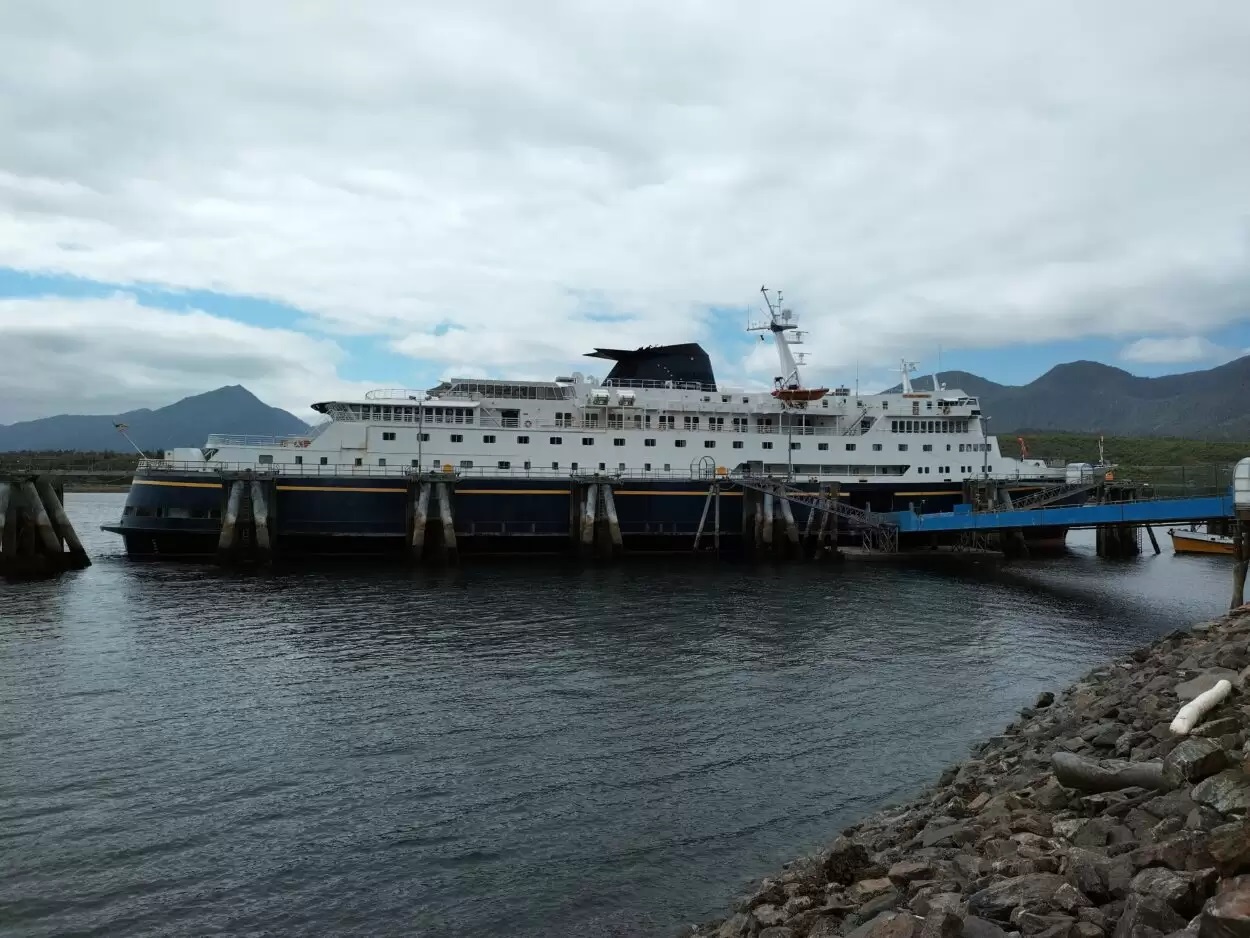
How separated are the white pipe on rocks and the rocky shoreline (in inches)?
3.1

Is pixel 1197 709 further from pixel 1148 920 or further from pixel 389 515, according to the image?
pixel 389 515

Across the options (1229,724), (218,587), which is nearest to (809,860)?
(1229,724)

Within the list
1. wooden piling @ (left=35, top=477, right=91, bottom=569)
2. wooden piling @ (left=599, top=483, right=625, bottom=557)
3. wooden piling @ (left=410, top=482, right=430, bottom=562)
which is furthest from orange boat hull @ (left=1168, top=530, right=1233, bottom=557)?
wooden piling @ (left=35, top=477, right=91, bottom=569)

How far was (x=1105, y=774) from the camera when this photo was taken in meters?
7.60

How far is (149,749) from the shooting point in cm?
1306

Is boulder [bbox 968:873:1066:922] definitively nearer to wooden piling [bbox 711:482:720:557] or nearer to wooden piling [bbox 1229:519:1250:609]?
wooden piling [bbox 1229:519:1250:609]

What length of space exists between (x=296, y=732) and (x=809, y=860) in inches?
360

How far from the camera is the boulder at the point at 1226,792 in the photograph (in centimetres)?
587

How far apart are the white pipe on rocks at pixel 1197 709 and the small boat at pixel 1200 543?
44.9m

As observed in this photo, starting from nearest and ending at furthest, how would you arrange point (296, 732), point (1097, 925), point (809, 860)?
point (1097, 925) → point (809, 860) → point (296, 732)

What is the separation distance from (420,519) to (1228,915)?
34.3m

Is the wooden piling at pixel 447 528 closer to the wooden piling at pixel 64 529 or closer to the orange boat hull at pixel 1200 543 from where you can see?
the wooden piling at pixel 64 529

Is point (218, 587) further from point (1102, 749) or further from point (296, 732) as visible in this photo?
point (1102, 749)

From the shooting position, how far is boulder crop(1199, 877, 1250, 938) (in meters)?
4.04
